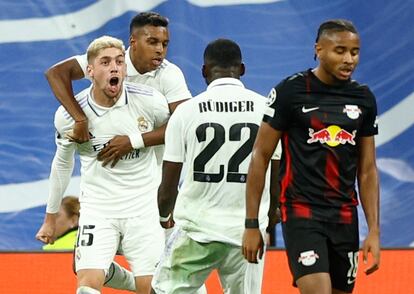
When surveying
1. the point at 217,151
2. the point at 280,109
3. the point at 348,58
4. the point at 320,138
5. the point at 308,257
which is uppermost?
the point at 348,58

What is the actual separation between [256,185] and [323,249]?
43cm

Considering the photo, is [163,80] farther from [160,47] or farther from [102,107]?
[102,107]

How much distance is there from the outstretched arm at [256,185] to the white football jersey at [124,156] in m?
1.68

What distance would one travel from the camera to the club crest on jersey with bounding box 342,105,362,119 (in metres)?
5.78

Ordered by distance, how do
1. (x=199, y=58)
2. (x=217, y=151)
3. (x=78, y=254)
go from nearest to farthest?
(x=217, y=151) < (x=78, y=254) < (x=199, y=58)

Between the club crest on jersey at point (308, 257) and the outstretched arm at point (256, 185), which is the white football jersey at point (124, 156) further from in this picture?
the club crest on jersey at point (308, 257)

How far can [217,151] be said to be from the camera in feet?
20.9

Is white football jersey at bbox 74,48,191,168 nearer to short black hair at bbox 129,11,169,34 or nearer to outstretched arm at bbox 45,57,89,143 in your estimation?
outstretched arm at bbox 45,57,89,143

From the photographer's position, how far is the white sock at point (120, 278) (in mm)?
7871

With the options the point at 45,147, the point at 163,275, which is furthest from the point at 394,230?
the point at 163,275

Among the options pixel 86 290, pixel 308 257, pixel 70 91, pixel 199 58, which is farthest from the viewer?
pixel 199 58

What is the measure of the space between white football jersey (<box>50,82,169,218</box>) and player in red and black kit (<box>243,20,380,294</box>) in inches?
66.2

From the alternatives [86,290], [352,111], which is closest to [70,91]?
[86,290]

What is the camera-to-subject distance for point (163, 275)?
6.54 m
